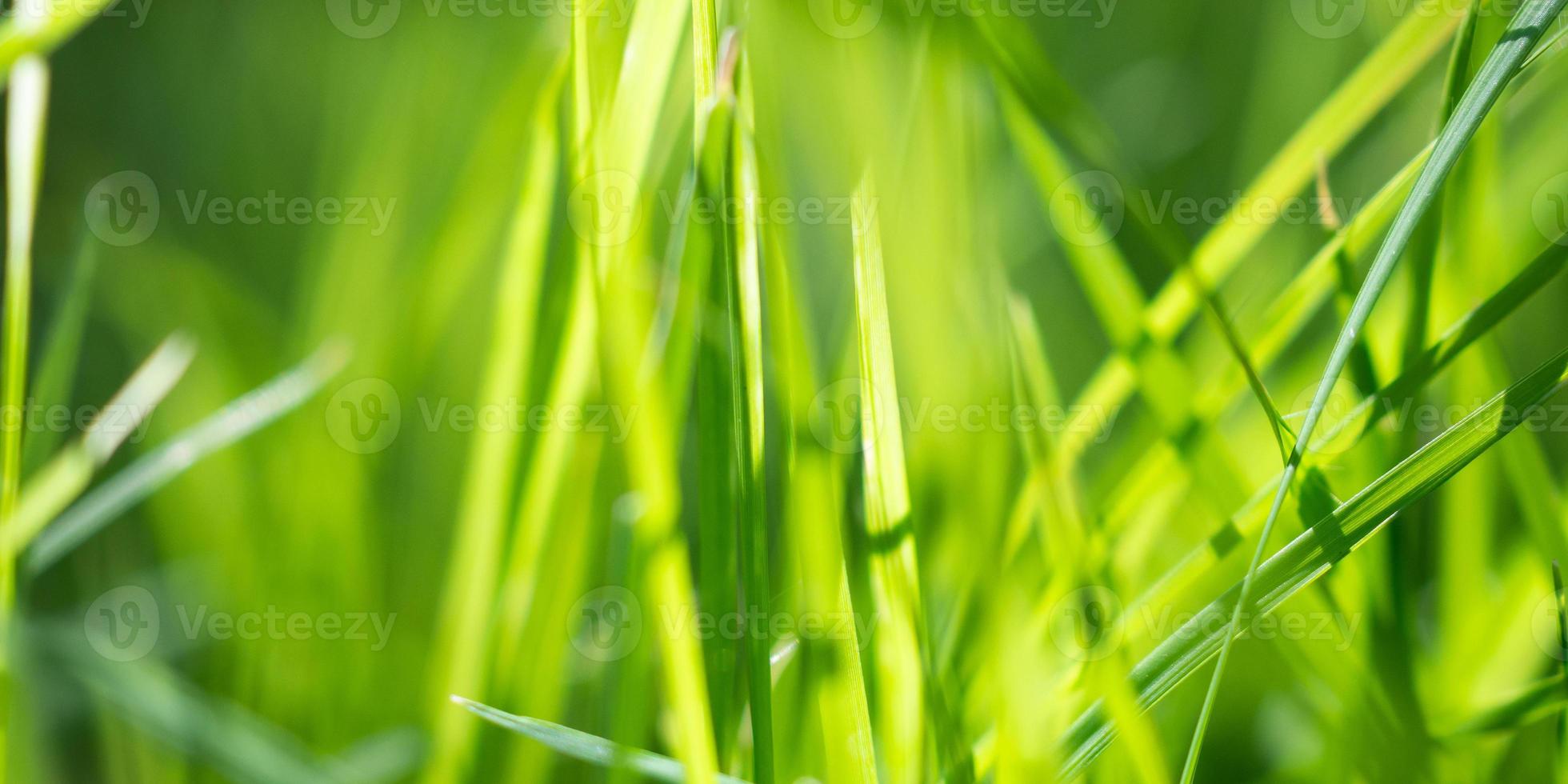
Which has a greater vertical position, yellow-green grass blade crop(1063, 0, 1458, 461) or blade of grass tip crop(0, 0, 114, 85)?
yellow-green grass blade crop(1063, 0, 1458, 461)

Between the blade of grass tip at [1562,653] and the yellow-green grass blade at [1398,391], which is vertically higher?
the yellow-green grass blade at [1398,391]

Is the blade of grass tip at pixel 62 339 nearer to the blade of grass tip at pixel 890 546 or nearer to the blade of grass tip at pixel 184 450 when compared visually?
the blade of grass tip at pixel 184 450

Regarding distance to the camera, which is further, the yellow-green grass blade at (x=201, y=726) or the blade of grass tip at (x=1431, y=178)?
the yellow-green grass blade at (x=201, y=726)

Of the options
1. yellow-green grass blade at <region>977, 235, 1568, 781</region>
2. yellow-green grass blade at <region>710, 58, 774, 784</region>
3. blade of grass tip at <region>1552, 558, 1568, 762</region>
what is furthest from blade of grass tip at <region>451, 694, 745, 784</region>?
blade of grass tip at <region>1552, 558, 1568, 762</region>

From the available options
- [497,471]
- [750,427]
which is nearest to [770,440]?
[497,471]

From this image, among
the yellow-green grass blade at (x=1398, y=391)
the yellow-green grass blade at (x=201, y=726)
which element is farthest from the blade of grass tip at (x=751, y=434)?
the yellow-green grass blade at (x=201, y=726)

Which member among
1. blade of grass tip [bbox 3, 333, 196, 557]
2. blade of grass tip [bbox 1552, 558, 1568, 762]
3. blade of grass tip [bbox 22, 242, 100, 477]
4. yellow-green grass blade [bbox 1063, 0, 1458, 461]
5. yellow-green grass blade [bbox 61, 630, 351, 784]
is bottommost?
yellow-green grass blade [bbox 61, 630, 351, 784]

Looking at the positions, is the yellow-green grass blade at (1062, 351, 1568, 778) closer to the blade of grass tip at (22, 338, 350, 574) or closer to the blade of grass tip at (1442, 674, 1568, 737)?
the blade of grass tip at (1442, 674, 1568, 737)
